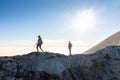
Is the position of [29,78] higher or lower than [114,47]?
lower

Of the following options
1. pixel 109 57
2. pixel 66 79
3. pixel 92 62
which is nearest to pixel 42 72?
pixel 66 79

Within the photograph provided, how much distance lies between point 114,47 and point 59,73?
15.4 metres

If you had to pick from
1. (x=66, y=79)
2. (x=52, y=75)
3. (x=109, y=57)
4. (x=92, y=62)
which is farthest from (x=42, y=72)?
(x=109, y=57)

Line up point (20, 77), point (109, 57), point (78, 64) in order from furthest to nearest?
point (109, 57) → point (78, 64) → point (20, 77)

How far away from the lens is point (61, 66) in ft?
165

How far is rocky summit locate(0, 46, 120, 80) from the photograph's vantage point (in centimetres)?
4784

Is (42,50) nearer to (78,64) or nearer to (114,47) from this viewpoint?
(78,64)

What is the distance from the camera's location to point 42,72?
1921 inches

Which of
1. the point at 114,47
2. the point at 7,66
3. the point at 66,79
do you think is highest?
the point at 114,47

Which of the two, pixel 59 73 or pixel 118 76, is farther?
pixel 118 76

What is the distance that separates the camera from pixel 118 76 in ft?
173

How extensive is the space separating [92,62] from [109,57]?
187 inches

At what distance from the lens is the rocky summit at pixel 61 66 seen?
47844 mm

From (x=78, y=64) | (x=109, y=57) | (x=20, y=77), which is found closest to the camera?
(x=20, y=77)
